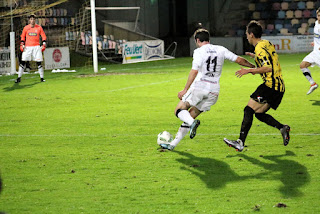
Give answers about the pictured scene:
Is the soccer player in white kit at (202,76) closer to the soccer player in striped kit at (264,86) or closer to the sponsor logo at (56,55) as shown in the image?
the soccer player in striped kit at (264,86)

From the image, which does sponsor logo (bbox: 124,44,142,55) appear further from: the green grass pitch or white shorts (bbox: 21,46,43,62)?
the green grass pitch

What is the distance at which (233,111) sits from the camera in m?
11.7

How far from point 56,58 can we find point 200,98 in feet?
56.9

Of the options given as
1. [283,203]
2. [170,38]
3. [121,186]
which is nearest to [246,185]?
[283,203]

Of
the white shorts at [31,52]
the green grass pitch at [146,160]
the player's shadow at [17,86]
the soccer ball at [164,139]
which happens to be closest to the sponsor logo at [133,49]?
the white shorts at [31,52]

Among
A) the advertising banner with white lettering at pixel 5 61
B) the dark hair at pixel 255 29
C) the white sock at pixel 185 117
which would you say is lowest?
the advertising banner with white lettering at pixel 5 61

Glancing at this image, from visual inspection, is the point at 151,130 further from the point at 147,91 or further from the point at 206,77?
the point at 147,91

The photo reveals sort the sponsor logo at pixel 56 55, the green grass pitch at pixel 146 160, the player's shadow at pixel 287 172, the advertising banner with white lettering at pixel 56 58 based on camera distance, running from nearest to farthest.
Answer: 1. the green grass pitch at pixel 146 160
2. the player's shadow at pixel 287 172
3. the advertising banner with white lettering at pixel 56 58
4. the sponsor logo at pixel 56 55

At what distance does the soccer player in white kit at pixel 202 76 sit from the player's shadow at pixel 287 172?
87 cm

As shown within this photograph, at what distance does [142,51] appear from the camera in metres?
26.9

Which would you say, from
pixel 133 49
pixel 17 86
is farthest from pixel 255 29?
pixel 133 49

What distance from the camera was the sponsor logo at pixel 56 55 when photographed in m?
24.0

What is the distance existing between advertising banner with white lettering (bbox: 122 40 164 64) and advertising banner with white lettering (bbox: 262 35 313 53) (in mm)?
5804

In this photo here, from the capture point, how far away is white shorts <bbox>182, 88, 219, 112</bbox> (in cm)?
762
